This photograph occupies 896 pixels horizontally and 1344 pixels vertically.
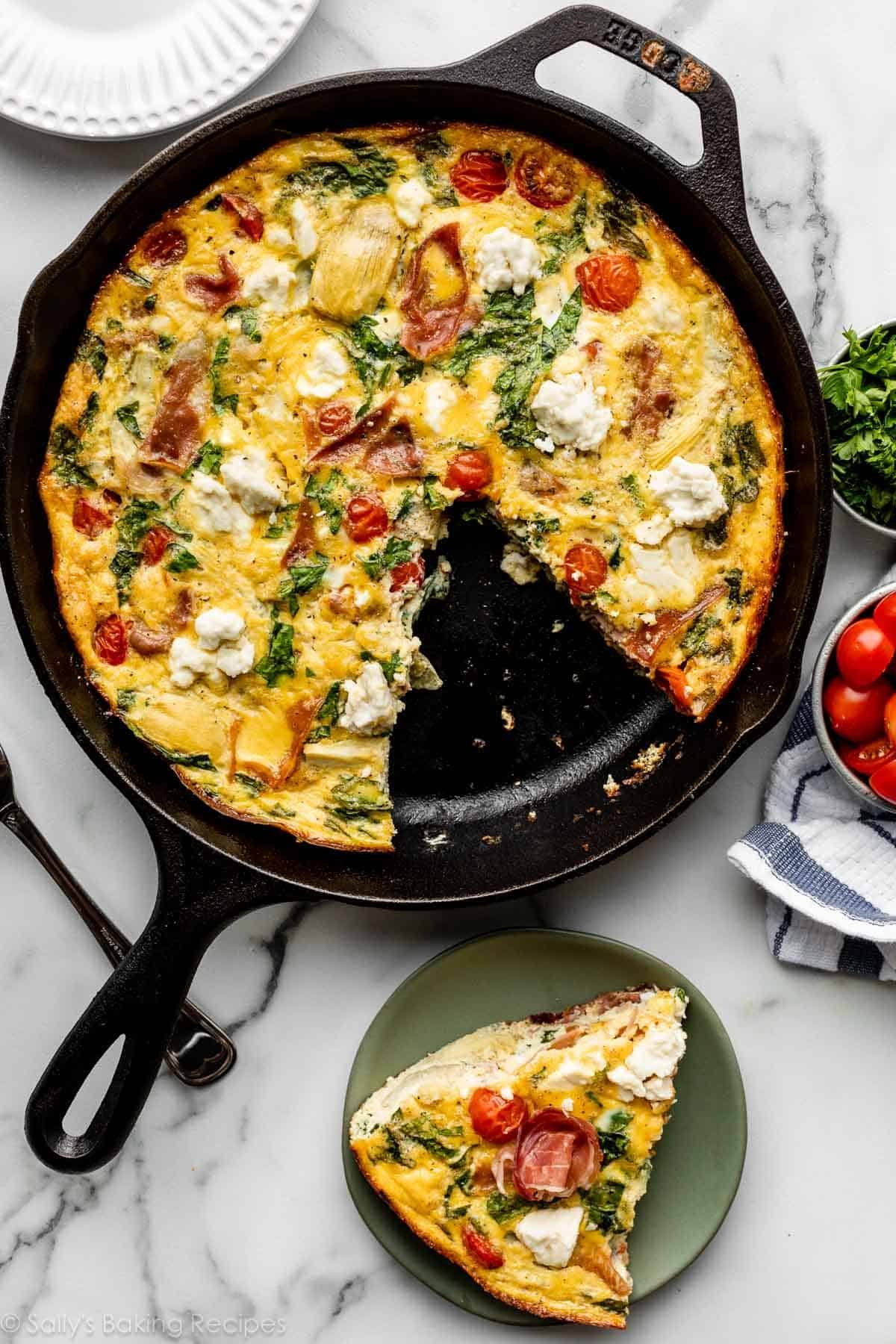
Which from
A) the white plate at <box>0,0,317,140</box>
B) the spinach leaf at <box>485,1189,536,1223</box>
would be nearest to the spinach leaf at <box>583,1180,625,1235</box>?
the spinach leaf at <box>485,1189,536,1223</box>

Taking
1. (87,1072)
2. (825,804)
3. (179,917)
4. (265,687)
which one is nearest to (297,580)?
(265,687)

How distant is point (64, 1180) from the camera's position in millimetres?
4340

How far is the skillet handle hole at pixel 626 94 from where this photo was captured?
4078 mm

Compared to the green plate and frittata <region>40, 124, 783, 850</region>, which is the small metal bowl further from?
the green plate

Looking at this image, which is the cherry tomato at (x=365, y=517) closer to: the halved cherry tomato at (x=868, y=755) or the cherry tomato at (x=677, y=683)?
the cherry tomato at (x=677, y=683)

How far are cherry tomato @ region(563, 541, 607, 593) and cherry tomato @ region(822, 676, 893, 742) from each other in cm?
88

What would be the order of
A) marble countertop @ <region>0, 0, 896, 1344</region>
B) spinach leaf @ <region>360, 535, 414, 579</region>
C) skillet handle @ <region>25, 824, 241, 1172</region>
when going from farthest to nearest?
1. marble countertop @ <region>0, 0, 896, 1344</region>
2. spinach leaf @ <region>360, 535, 414, 579</region>
3. skillet handle @ <region>25, 824, 241, 1172</region>

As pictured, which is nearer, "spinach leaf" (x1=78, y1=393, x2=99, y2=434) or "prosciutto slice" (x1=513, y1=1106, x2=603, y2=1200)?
"spinach leaf" (x1=78, y1=393, x2=99, y2=434)

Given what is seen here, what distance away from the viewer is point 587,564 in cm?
388

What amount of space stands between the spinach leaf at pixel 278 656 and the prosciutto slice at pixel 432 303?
3.22ft

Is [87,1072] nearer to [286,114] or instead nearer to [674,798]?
[674,798]

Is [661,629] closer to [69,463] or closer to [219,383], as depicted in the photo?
[219,383]

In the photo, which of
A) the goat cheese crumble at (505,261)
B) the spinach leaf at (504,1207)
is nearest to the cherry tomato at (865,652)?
the goat cheese crumble at (505,261)

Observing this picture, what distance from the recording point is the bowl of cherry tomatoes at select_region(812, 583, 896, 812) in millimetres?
3791
